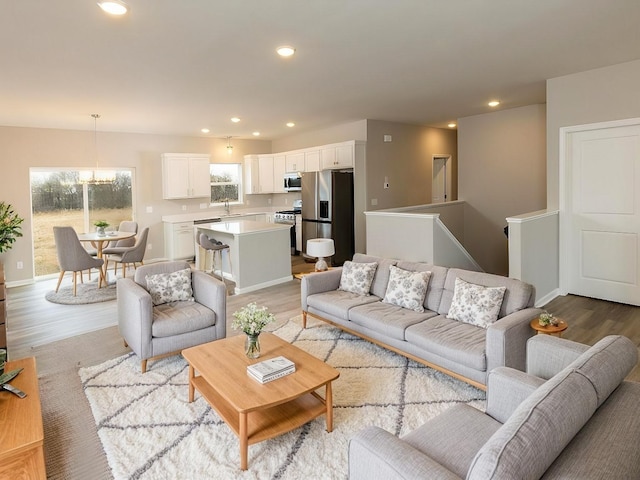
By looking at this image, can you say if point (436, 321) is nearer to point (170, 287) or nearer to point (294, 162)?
point (170, 287)

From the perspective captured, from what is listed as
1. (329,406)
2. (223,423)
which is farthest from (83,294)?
(329,406)

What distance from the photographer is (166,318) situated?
11.2 ft

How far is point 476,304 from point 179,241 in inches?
257

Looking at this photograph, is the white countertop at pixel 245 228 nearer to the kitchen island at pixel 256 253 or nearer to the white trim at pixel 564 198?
the kitchen island at pixel 256 253

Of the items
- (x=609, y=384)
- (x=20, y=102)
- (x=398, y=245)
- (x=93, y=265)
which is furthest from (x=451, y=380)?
(x=20, y=102)

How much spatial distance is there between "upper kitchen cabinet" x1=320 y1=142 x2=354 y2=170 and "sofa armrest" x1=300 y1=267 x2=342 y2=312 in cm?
352

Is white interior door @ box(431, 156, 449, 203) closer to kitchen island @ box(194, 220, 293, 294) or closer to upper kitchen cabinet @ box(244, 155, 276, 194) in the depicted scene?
upper kitchen cabinet @ box(244, 155, 276, 194)

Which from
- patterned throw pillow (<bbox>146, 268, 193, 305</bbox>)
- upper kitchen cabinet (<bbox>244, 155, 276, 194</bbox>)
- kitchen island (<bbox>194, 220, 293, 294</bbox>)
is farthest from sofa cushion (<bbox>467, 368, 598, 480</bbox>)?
upper kitchen cabinet (<bbox>244, 155, 276, 194</bbox>)

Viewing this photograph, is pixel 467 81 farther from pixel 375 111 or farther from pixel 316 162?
pixel 316 162

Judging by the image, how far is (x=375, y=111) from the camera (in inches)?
256

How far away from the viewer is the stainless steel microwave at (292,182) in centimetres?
855

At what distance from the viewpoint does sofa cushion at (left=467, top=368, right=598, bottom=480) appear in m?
1.13

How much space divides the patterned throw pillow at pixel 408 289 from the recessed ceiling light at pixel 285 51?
2.18m

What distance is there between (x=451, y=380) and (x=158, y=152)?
7321 mm
